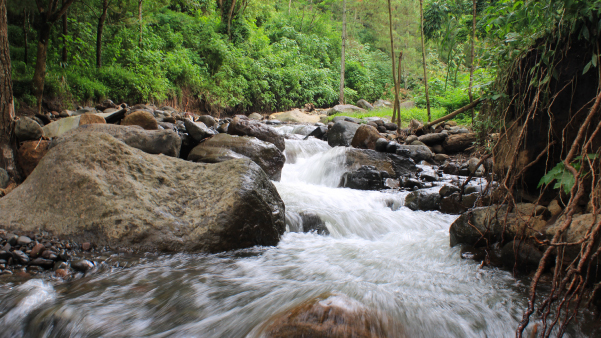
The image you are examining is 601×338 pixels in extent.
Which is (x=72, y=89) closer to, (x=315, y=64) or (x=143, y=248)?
(x=143, y=248)

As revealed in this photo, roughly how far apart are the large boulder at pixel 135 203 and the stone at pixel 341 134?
635 centimetres

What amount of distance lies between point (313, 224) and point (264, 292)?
6.26ft

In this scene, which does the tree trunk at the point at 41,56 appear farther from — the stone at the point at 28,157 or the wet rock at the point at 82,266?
the wet rock at the point at 82,266

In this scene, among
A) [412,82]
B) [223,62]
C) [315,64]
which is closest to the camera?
[223,62]

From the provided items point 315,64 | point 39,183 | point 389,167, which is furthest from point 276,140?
point 315,64

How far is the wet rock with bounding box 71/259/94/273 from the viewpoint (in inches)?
113

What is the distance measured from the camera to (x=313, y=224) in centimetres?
459

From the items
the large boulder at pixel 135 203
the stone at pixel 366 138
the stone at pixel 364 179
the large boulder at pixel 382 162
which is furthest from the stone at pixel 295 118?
the large boulder at pixel 135 203

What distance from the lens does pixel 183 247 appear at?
3412 mm

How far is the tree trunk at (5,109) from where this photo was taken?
4.58 meters

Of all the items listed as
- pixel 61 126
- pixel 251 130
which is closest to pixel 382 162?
pixel 251 130

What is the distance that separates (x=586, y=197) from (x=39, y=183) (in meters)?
5.49

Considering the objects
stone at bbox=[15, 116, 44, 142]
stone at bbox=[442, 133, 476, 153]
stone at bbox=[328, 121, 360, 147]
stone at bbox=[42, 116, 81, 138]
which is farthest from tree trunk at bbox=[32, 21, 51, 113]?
stone at bbox=[442, 133, 476, 153]

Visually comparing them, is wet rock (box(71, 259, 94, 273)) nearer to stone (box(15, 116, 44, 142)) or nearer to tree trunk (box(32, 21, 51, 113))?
stone (box(15, 116, 44, 142))
